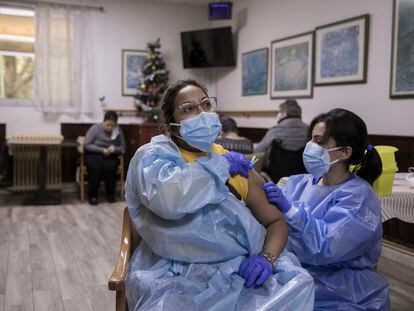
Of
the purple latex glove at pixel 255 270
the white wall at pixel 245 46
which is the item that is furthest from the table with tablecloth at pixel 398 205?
the white wall at pixel 245 46

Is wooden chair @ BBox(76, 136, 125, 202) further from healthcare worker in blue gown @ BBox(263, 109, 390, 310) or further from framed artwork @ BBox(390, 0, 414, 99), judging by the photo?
healthcare worker in blue gown @ BBox(263, 109, 390, 310)

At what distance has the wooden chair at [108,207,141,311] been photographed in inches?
50.6

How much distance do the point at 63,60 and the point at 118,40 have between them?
808 mm

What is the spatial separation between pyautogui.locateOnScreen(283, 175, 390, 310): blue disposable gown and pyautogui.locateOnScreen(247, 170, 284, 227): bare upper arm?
0.10m

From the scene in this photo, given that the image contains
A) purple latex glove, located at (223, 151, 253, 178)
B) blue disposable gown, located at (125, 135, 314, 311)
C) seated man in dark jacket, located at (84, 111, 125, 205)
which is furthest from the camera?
seated man in dark jacket, located at (84, 111, 125, 205)

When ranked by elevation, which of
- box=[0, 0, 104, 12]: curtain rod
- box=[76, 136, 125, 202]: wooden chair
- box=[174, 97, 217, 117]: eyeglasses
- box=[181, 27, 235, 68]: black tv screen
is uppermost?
box=[0, 0, 104, 12]: curtain rod

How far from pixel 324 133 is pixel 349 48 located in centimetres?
258

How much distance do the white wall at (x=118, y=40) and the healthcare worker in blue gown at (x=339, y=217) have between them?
4.78 meters

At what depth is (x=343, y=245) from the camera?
1.50 meters

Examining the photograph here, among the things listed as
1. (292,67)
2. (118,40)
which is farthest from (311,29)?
(118,40)

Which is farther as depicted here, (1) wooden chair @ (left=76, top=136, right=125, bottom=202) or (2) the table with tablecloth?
(1) wooden chair @ (left=76, top=136, right=125, bottom=202)

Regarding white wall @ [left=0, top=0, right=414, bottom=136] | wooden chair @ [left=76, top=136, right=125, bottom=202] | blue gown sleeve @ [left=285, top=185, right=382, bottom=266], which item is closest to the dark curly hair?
blue gown sleeve @ [left=285, top=185, right=382, bottom=266]

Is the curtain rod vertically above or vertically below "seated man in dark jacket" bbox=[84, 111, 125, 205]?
above

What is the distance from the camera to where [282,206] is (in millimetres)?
1479
